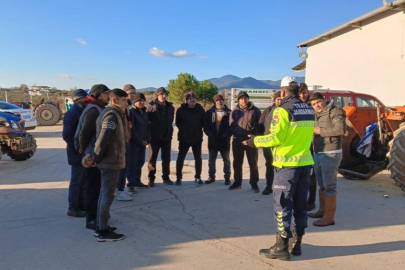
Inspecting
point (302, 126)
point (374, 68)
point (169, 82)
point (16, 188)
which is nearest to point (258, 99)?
point (374, 68)

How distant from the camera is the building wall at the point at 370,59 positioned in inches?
551

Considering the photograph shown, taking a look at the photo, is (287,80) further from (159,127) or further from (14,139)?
(14,139)

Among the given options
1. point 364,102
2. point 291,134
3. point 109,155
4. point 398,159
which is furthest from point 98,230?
point 364,102

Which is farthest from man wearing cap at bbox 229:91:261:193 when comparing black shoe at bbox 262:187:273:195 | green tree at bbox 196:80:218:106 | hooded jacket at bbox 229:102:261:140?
green tree at bbox 196:80:218:106

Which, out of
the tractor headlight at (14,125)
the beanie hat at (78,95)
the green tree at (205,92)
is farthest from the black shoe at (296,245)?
the green tree at (205,92)

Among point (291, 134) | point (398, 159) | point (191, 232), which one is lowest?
point (191, 232)

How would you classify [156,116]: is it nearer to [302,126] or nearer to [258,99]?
[302,126]

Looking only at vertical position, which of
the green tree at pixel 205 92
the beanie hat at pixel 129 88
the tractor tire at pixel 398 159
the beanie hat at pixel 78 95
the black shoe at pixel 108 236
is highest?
the green tree at pixel 205 92

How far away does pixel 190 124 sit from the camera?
7.03m

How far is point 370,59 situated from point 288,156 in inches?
564

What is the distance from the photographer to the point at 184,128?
7059 mm

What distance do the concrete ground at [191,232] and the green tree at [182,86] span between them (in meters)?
24.2

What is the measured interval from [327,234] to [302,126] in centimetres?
165

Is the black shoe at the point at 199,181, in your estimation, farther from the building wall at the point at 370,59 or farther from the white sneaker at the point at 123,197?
the building wall at the point at 370,59
